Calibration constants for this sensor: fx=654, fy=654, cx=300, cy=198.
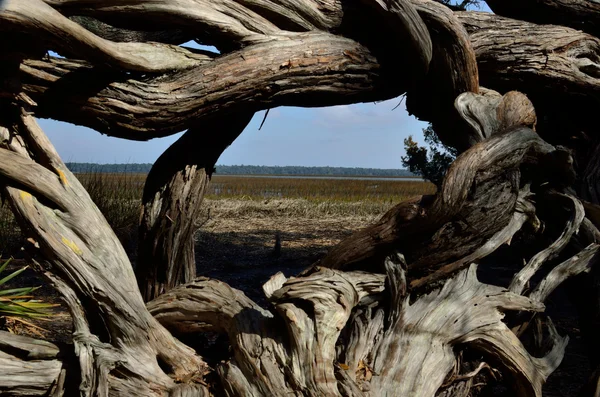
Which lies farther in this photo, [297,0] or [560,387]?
[560,387]

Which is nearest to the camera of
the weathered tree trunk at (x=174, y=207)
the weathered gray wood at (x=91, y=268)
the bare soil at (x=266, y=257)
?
the weathered gray wood at (x=91, y=268)

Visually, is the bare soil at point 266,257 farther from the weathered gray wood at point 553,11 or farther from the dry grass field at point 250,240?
the weathered gray wood at point 553,11

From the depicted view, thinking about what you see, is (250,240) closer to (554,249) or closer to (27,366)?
(554,249)

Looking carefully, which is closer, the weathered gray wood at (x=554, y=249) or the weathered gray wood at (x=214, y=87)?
the weathered gray wood at (x=214, y=87)

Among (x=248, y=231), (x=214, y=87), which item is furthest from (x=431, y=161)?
(x=214, y=87)

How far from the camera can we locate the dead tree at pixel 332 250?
8.94ft

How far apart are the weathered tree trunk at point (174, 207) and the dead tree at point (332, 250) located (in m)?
0.01

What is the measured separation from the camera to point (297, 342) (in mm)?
2738

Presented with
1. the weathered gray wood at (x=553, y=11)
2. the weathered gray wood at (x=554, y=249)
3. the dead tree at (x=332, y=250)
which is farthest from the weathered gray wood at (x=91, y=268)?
the weathered gray wood at (x=553, y=11)

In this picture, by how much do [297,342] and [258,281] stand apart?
3.94 metres

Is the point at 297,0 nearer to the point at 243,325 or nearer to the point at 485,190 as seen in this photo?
the point at 485,190

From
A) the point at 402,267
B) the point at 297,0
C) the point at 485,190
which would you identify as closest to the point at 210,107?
the point at 297,0

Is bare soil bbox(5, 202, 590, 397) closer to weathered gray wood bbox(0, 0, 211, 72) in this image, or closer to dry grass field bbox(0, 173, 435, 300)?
dry grass field bbox(0, 173, 435, 300)

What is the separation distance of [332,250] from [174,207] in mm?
838
